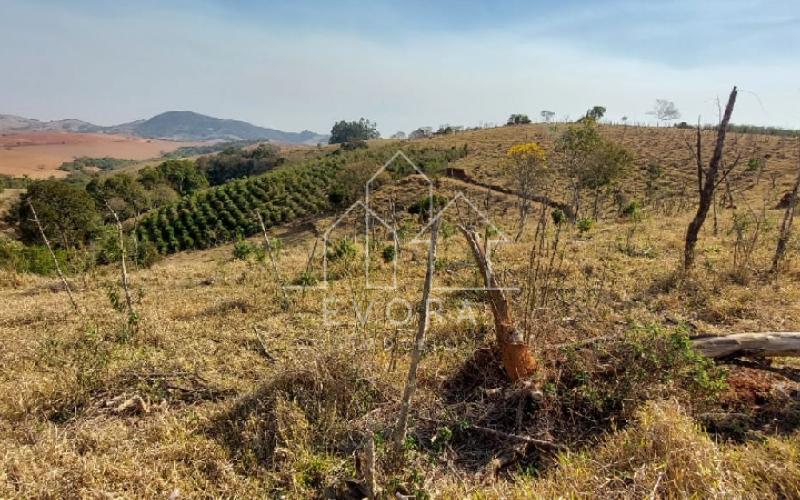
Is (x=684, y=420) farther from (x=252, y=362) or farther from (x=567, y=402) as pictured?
(x=252, y=362)

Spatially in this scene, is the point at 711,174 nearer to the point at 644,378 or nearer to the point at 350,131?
the point at 644,378

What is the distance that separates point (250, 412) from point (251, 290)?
4.13 meters

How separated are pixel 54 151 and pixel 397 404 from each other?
153m

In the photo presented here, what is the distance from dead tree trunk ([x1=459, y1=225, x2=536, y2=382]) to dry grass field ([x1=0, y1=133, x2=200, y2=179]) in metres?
93.3

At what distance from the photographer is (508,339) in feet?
10.8

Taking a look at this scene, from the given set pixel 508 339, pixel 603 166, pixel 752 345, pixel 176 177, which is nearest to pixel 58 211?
pixel 176 177

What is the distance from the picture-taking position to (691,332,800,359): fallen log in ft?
10.5

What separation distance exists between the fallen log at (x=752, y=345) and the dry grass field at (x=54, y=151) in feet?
310

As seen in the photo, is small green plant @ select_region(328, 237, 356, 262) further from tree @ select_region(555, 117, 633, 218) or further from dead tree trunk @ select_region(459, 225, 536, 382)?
tree @ select_region(555, 117, 633, 218)

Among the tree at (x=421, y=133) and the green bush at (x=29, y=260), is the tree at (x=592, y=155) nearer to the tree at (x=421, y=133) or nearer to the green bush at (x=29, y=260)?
the green bush at (x=29, y=260)

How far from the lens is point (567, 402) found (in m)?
3.04

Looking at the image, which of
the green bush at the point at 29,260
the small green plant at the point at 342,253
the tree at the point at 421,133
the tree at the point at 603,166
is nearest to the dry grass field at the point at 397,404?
the small green plant at the point at 342,253

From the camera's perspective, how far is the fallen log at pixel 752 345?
3195 millimetres

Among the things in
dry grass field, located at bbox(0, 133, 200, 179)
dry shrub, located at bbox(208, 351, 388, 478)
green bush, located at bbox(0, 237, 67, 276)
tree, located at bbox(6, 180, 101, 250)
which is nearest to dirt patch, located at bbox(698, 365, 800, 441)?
dry shrub, located at bbox(208, 351, 388, 478)
